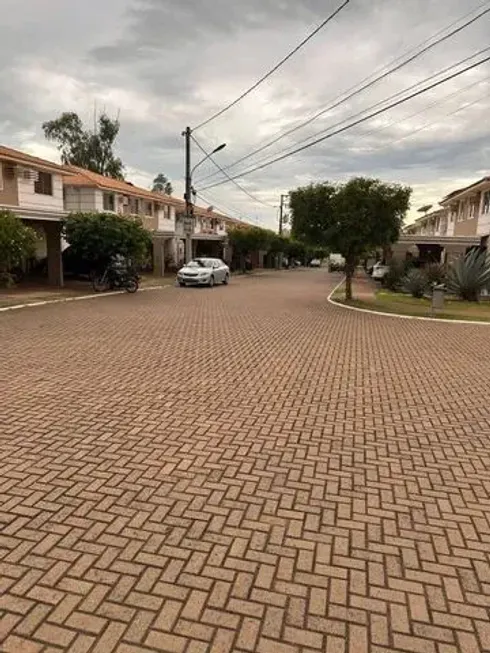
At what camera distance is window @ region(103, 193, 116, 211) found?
3123 centimetres

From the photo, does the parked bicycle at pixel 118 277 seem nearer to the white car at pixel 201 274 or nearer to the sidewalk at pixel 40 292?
the sidewalk at pixel 40 292

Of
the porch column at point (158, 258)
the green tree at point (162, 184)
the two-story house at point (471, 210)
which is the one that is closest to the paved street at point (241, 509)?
the two-story house at point (471, 210)

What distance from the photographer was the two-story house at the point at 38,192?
812 inches

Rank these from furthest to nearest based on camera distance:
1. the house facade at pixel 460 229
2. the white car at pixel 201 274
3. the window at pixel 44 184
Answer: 1. the house facade at pixel 460 229
2. the white car at pixel 201 274
3. the window at pixel 44 184

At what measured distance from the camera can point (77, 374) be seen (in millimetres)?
7562

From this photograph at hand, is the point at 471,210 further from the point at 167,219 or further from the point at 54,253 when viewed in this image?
the point at 54,253

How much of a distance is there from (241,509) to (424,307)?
17.5 meters

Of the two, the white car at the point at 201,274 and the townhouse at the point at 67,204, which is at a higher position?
the townhouse at the point at 67,204

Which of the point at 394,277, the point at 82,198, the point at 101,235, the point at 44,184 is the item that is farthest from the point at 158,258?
the point at 394,277

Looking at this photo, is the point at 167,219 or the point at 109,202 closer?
the point at 109,202

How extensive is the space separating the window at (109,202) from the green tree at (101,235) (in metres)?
10.2

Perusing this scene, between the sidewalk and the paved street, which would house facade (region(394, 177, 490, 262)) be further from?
the paved street

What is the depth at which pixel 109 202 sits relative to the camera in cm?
Answer: 3180

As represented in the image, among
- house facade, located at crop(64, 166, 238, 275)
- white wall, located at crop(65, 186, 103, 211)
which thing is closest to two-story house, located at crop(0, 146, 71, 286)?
house facade, located at crop(64, 166, 238, 275)
